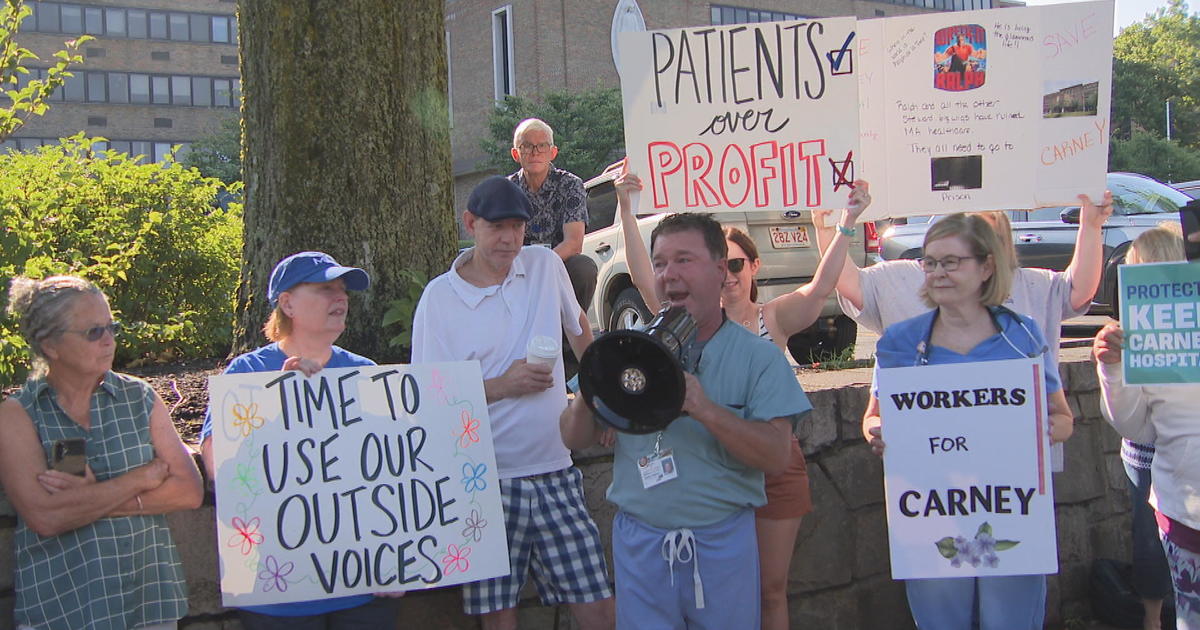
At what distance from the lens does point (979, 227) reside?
340 cm

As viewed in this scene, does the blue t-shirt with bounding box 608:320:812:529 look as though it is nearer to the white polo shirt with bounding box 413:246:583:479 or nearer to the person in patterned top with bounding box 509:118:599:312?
the white polo shirt with bounding box 413:246:583:479

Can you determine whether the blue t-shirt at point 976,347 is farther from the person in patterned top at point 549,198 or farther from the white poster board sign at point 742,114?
the person in patterned top at point 549,198

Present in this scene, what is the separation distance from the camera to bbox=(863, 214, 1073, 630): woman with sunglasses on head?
3238 mm

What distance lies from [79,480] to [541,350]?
1.29 meters

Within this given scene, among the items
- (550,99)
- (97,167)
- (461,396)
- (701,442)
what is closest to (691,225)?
(701,442)

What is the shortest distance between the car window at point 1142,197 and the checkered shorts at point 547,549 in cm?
946

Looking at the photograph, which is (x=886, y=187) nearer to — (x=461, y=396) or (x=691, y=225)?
(x=691, y=225)

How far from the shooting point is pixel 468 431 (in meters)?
3.32

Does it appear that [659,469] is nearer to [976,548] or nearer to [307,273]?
[976,548]

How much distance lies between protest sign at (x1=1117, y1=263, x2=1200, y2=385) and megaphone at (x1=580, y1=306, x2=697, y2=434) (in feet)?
5.26

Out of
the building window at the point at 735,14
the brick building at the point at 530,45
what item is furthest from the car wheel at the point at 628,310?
the building window at the point at 735,14

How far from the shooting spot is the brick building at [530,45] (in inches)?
1524

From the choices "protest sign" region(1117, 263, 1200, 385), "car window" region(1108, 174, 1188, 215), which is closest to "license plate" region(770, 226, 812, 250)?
"car window" region(1108, 174, 1188, 215)

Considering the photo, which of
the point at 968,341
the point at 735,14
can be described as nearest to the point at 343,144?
the point at 968,341
